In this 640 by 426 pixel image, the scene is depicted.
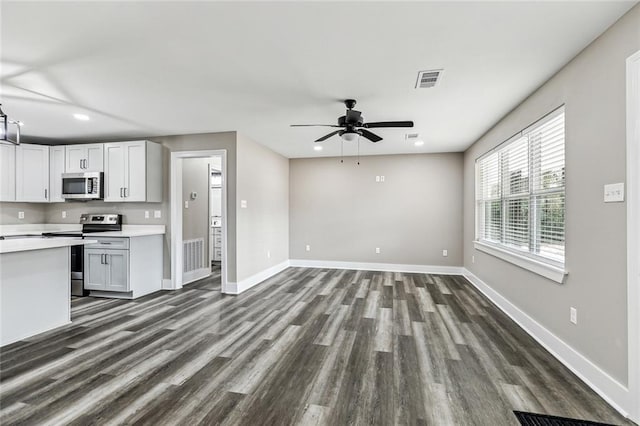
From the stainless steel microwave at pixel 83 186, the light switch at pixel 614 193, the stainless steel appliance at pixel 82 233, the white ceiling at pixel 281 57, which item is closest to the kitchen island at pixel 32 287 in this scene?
the stainless steel appliance at pixel 82 233

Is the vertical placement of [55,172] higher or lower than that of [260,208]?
higher

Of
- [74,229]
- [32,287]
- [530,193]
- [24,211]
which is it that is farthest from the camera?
[24,211]

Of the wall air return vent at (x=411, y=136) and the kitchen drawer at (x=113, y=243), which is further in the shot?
the wall air return vent at (x=411, y=136)

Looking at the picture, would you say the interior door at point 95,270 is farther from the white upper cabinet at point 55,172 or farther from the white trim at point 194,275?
the white upper cabinet at point 55,172

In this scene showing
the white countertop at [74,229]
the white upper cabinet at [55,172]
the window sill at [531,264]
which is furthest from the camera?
the white upper cabinet at [55,172]

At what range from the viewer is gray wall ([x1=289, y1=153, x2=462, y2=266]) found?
21.1 ft

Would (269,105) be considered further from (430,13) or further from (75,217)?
(75,217)

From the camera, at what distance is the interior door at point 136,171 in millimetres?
4812

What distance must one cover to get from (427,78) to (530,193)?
1.77m

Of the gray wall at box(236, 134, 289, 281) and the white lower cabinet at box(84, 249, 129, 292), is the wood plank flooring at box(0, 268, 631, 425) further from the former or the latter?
the gray wall at box(236, 134, 289, 281)

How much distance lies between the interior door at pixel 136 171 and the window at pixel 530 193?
17.4ft

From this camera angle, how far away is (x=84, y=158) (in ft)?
16.7

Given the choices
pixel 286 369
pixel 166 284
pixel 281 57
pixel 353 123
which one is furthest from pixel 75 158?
pixel 286 369

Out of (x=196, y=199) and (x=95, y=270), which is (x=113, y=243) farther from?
(x=196, y=199)
